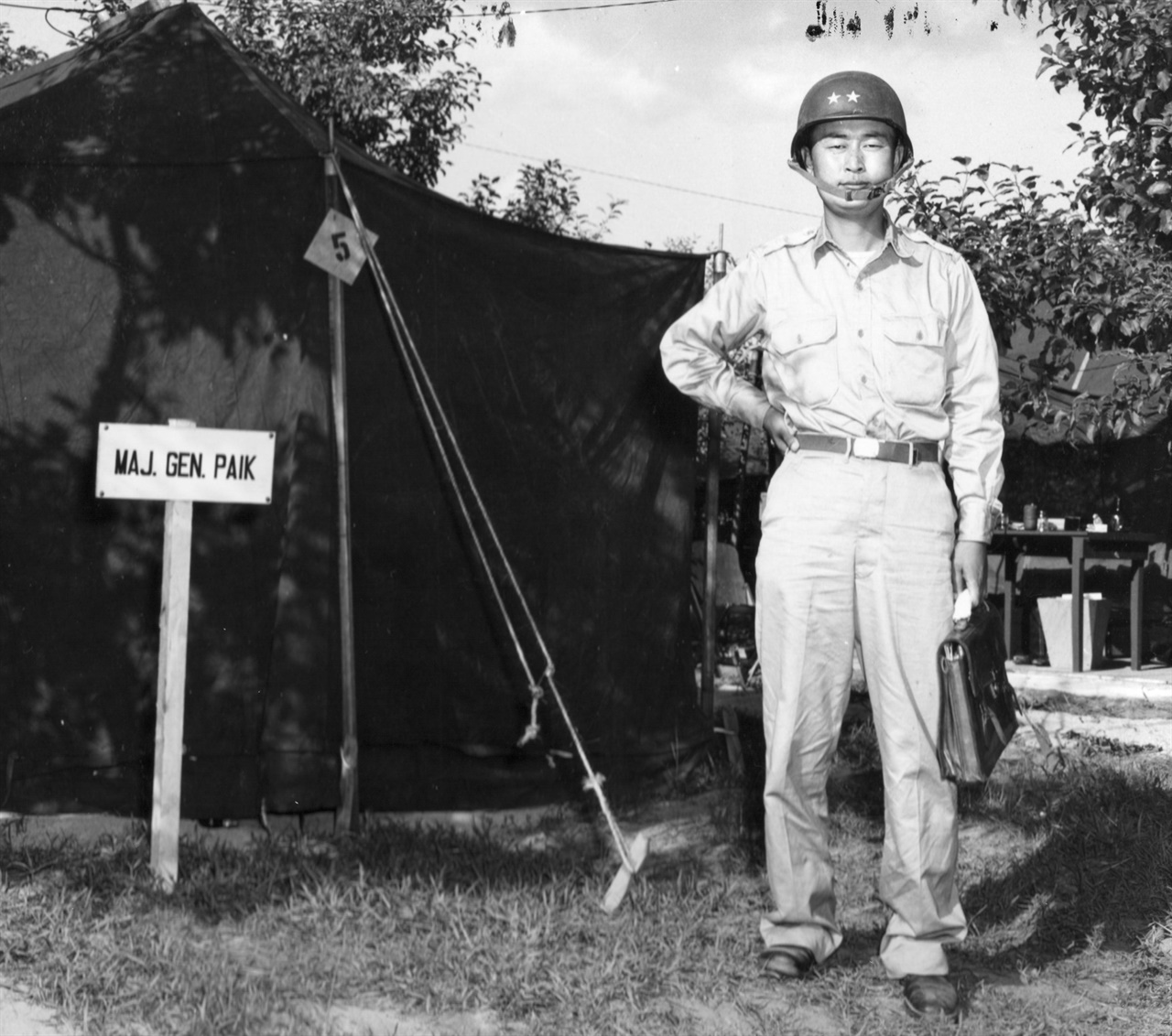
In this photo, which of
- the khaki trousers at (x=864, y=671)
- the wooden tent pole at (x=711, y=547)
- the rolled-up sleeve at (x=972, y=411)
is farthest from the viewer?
the wooden tent pole at (x=711, y=547)

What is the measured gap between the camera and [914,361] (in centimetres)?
360

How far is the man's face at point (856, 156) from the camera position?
12.0ft

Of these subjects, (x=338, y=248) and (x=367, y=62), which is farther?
(x=367, y=62)

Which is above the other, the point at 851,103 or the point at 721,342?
the point at 851,103

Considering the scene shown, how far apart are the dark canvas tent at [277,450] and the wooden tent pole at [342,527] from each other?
Result: 0.13 feet

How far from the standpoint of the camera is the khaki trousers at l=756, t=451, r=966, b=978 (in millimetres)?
3500

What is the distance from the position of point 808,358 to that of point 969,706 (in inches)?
36.4

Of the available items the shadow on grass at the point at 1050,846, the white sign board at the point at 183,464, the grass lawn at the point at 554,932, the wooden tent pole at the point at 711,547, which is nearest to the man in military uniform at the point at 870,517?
the grass lawn at the point at 554,932

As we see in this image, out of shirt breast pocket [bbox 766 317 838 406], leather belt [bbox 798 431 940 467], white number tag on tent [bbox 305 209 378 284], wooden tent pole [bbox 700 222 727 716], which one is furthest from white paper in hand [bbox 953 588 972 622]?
white number tag on tent [bbox 305 209 378 284]

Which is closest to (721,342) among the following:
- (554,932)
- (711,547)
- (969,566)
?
(969,566)

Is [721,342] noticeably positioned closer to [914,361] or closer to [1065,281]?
[914,361]

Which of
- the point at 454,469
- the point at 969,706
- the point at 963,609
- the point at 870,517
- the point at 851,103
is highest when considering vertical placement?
the point at 851,103

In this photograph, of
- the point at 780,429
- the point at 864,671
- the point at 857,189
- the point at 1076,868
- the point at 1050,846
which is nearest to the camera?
the point at 864,671

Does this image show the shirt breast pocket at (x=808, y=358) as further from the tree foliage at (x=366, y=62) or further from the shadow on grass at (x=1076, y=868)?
the tree foliage at (x=366, y=62)
